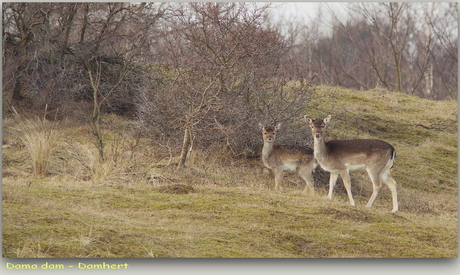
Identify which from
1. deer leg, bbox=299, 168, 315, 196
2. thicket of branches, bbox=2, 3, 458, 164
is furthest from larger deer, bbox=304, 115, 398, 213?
thicket of branches, bbox=2, 3, 458, 164

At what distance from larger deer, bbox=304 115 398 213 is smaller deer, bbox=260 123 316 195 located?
0.67 m

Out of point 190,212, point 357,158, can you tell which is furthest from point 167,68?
point 190,212

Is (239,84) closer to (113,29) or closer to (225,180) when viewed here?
(225,180)

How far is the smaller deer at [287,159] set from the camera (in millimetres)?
13664

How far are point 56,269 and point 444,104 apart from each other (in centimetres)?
2237

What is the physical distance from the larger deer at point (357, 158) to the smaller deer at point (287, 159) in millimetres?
666

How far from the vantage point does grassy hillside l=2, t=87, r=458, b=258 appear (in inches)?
335

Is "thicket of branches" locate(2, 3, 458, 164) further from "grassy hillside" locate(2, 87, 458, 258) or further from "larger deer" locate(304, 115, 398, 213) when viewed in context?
"larger deer" locate(304, 115, 398, 213)

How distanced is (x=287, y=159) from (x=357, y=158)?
5.81ft

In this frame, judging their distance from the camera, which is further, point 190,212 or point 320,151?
point 320,151

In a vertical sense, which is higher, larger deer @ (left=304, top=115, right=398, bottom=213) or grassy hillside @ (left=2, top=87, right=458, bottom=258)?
larger deer @ (left=304, top=115, right=398, bottom=213)

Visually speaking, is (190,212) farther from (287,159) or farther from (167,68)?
(167,68)

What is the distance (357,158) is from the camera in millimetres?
12758

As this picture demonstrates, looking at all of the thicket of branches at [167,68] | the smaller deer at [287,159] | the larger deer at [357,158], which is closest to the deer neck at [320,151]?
the larger deer at [357,158]
